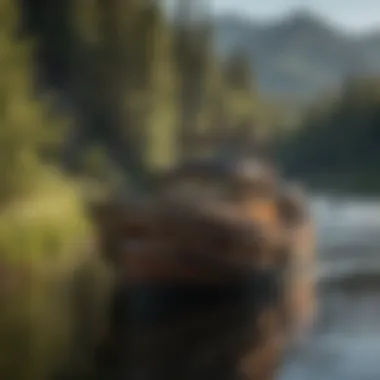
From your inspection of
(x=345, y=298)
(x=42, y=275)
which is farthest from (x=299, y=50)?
(x=42, y=275)

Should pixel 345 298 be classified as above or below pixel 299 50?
below

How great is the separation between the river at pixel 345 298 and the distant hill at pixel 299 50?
15cm

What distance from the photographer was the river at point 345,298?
1.32m

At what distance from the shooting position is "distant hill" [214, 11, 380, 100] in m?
1.35

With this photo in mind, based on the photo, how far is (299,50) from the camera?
1.38 metres

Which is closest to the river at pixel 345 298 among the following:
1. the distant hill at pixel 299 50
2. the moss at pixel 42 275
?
the distant hill at pixel 299 50

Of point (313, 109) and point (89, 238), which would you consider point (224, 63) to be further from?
point (89, 238)

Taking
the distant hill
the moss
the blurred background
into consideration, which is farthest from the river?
the moss

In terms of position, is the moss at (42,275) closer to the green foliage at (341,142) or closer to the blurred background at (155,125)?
the blurred background at (155,125)

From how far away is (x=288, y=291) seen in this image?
136cm

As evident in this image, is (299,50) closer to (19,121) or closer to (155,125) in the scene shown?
(155,125)

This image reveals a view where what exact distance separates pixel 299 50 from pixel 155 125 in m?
0.20

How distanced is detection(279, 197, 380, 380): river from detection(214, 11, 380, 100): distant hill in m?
0.15

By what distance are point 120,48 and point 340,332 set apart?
0.45 metres
